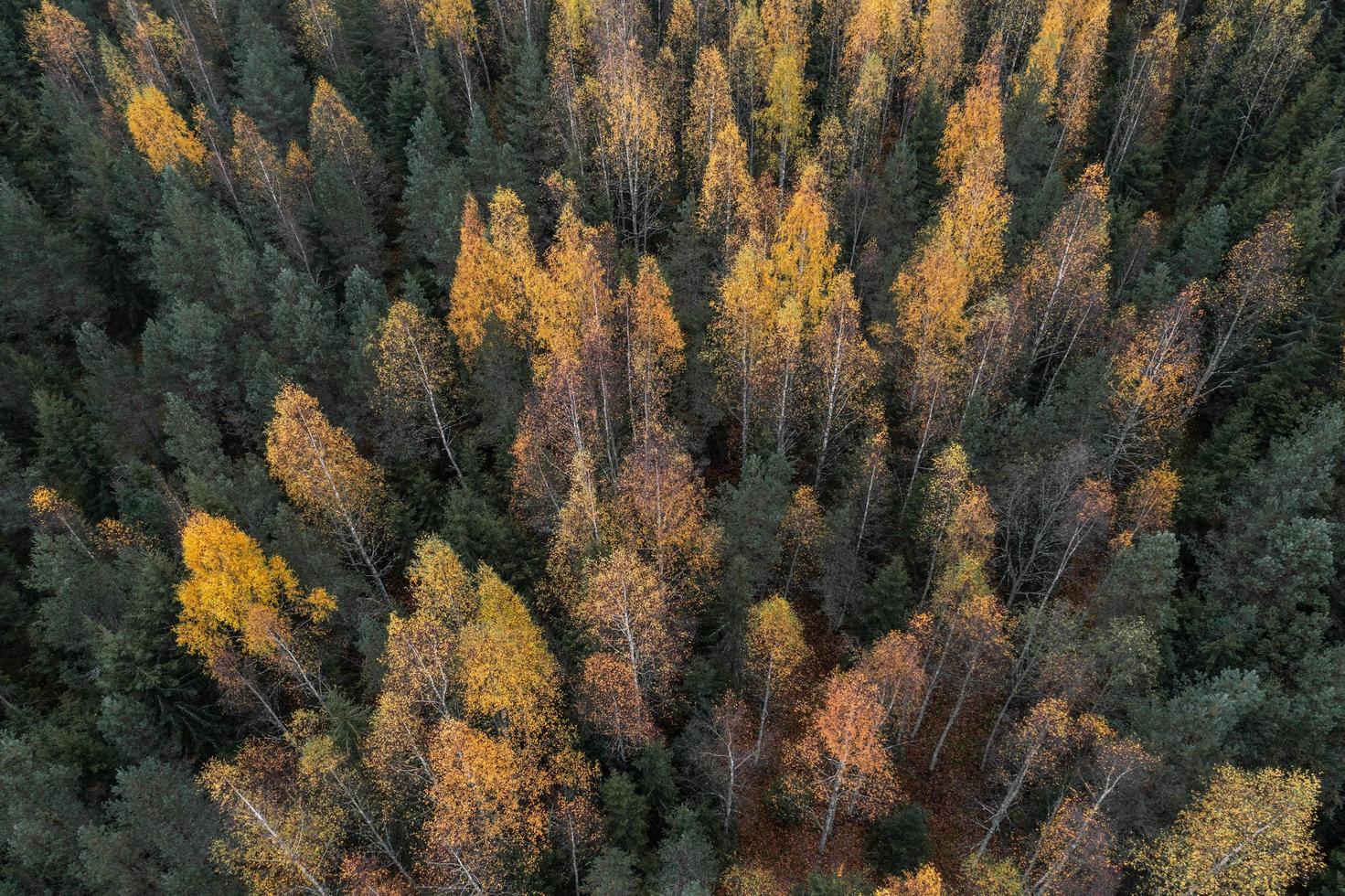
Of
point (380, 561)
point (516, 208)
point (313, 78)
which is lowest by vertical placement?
point (380, 561)

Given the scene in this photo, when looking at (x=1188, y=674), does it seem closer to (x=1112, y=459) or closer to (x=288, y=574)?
(x=1112, y=459)

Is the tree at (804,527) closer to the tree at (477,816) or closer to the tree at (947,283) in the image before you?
the tree at (947,283)

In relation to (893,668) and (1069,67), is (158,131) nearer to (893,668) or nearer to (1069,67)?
(893,668)

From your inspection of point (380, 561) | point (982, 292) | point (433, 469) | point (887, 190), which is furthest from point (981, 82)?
point (380, 561)

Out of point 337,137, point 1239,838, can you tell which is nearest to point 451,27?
point 337,137

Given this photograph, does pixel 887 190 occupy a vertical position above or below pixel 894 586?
above

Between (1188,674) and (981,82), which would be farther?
(981,82)

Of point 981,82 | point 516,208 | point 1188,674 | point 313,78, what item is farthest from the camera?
point 313,78
